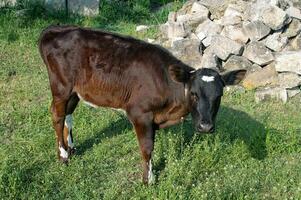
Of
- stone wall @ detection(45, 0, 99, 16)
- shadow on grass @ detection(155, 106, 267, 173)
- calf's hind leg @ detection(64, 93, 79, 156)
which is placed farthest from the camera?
stone wall @ detection(45, 0, 99, 16)

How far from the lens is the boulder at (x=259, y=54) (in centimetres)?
980

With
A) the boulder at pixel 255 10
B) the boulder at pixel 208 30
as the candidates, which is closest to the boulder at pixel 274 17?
the boulder at pixel 255 10

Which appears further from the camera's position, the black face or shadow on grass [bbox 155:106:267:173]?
shadow on grass [bbox 155:106:267:173]

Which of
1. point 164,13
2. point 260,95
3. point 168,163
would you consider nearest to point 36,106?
point 168,163

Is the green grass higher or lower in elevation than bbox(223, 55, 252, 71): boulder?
higher

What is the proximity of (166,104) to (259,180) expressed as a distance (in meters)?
1.44

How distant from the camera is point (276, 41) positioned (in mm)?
10078

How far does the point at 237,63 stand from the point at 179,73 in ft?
13.4

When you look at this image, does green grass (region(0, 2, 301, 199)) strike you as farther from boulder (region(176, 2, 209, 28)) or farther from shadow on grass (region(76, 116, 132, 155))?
boulder (region(176, 2, 209, 28))

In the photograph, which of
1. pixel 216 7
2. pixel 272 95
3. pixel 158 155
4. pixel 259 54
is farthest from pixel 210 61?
pixel 158 155

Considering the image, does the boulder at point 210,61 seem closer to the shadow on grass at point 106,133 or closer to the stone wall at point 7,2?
the shadow on grass at point 106,133

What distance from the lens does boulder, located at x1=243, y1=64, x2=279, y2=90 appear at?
959 centimetres

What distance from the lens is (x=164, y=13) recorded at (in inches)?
522

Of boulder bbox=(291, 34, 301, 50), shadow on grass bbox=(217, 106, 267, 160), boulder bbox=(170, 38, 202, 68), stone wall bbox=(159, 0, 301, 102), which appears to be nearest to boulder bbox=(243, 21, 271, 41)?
stone wall bbox=(159, 0, 301, 102)
